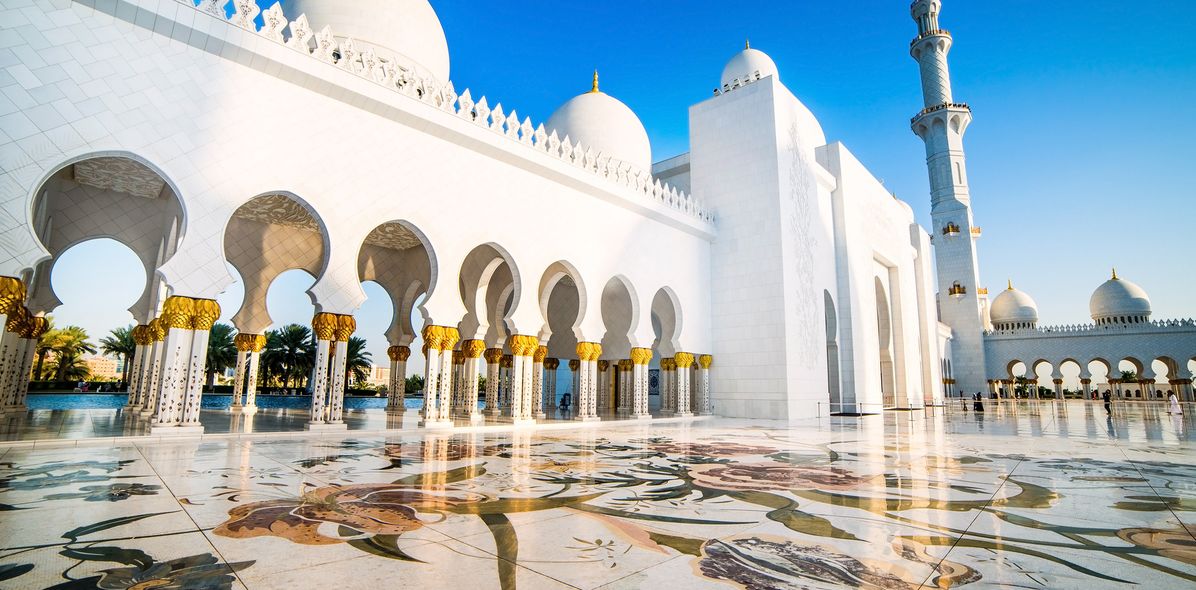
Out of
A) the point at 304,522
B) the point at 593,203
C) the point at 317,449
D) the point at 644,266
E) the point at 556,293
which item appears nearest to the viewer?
the point at 304,522

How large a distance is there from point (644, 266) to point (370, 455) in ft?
24.4

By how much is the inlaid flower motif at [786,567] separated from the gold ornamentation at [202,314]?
20.0 feet

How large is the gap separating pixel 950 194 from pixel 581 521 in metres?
30.9

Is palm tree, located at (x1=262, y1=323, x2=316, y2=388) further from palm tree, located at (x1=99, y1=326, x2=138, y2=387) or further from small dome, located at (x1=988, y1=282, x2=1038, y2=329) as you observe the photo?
small dome, located at (x1=988, y1=282, x2=1038, y2=329)

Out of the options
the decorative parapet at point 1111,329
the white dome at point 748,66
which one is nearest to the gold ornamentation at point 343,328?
the white dome at point 748,66

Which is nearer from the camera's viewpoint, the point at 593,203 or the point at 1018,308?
the point at 593,203

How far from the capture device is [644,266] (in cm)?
1120

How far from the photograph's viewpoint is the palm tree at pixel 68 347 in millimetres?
23234

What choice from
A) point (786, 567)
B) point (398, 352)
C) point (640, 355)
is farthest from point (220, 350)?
point (786, 567)

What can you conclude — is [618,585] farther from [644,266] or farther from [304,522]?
[644,266]

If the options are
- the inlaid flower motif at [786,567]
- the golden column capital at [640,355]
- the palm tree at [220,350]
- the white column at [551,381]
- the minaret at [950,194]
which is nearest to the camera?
the inlaid flower motif at [786,567]

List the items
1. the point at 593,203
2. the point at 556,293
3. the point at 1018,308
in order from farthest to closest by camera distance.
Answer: the point at 1018,308, the point at 556,293, the point at 593,203

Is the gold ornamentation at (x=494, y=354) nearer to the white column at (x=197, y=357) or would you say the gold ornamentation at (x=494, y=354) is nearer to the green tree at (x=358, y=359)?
the white column at (x=197, y=357)

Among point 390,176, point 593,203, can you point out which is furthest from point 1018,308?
point 390,176
